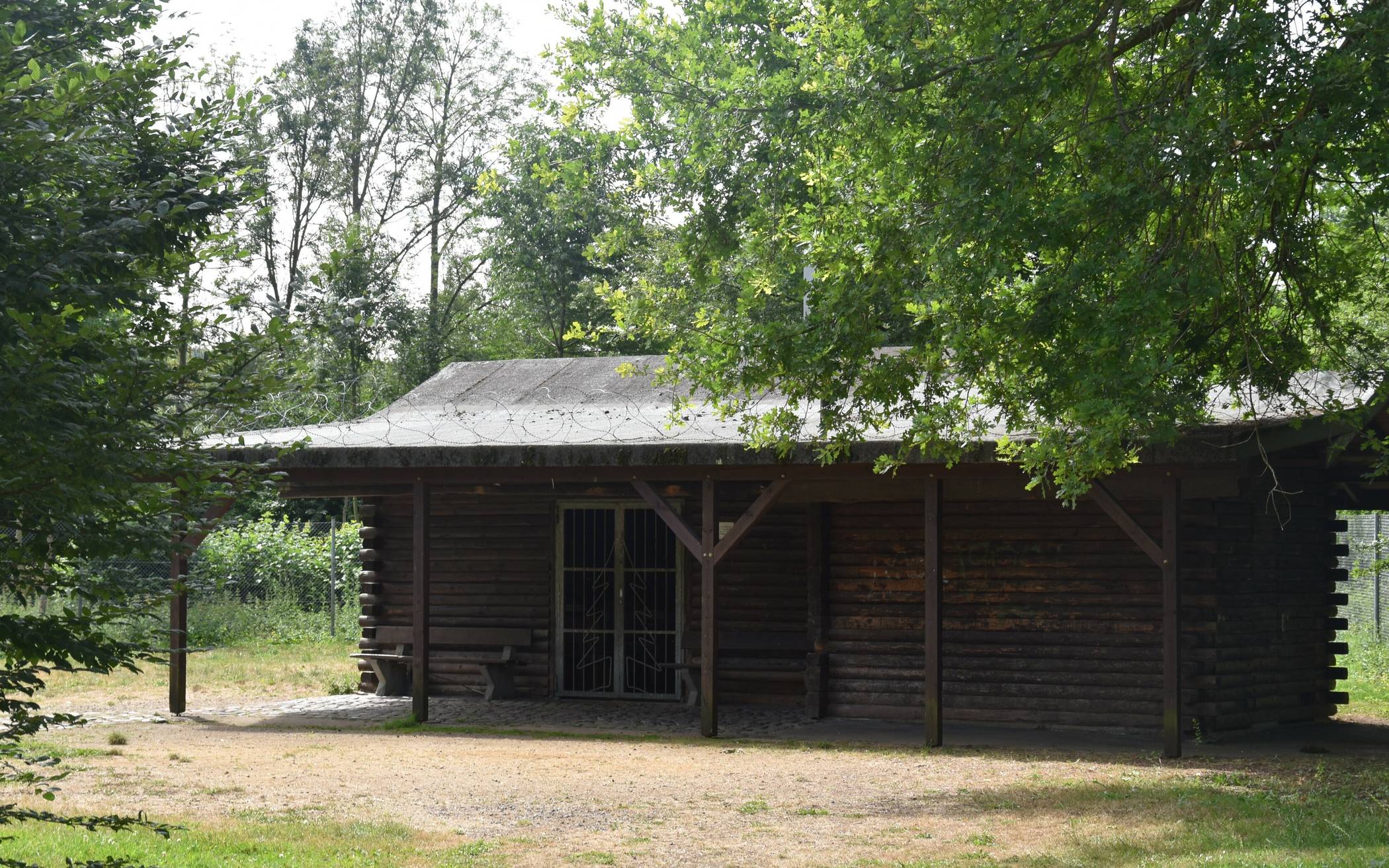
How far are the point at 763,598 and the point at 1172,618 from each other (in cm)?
506

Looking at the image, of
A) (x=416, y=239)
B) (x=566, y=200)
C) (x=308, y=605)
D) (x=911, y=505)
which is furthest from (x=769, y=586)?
(x=416, y=239)

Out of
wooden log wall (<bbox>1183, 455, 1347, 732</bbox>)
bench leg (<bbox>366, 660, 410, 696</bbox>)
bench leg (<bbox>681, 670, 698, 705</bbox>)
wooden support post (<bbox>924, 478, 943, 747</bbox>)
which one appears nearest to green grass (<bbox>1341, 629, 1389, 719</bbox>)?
wooden log wall (<bbox>1183, 455, 1347, 732</bbox>)

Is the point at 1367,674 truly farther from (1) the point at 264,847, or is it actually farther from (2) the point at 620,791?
(1) the point at 264,847

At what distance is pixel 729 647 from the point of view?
15625 millimetres

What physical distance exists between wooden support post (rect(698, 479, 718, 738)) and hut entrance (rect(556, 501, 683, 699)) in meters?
3.20

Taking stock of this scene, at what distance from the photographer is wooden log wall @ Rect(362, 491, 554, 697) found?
54.8 feet

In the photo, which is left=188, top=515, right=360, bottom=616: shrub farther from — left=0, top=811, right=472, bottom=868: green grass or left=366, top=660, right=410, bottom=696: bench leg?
left=0, top=811, right=472, bottom=868: green grass

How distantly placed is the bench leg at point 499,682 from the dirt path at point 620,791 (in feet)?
10.2

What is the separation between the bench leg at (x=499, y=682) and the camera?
54.2 ft

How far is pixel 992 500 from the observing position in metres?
14.3

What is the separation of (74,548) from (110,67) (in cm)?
180

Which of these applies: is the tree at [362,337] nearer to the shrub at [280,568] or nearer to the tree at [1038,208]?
the shrub at [280,568]

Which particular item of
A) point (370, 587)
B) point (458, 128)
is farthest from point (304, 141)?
point (370, 587)

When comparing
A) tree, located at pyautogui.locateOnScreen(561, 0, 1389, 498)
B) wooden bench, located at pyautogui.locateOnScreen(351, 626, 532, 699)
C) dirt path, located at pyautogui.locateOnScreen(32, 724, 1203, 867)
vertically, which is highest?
tree, located at pyautogui.locateOnScreen(561, 0, 1389, 498)
